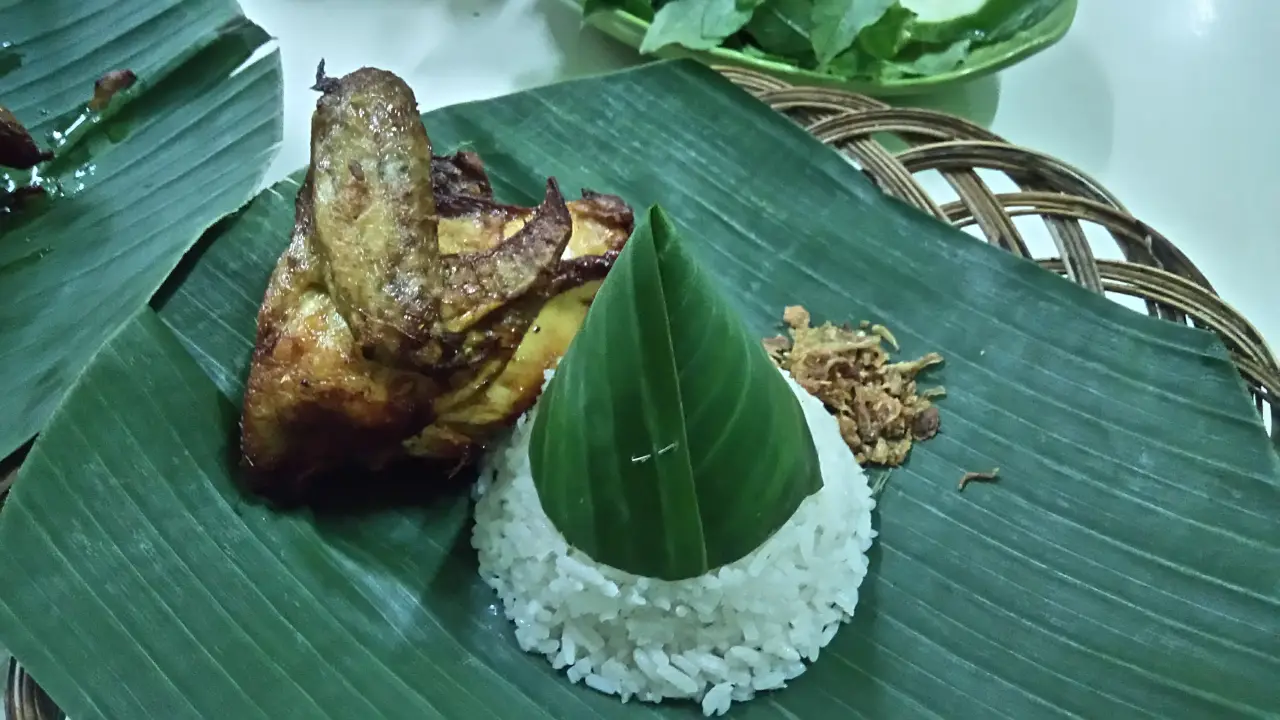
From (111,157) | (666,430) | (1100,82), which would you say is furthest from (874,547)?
(1100,82)

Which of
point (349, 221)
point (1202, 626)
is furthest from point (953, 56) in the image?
point (349, 221)

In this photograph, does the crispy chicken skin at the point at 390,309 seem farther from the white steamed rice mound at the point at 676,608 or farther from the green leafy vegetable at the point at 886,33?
the green leafy vegetable at the point at 886,33

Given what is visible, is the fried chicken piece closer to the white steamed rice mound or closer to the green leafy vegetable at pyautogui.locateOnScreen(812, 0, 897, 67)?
the white steamed rice mound

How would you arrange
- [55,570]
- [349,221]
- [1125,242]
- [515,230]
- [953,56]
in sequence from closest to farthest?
[55,570] < [349,221] < [515,230] < [1125,242] < [953,56]

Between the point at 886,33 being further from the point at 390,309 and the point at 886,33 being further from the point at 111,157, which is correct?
the point at 111,157

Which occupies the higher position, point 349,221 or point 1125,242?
point 1125,242

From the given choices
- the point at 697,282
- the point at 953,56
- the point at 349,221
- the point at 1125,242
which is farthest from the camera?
the point at 953,56

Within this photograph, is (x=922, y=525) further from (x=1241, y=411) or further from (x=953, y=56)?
(x=953, y=56)
